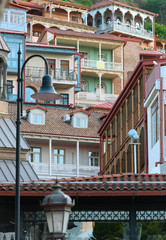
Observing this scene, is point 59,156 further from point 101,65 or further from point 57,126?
point 101,65

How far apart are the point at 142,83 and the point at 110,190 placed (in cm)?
1461

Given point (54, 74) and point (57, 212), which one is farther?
point (54, 74)

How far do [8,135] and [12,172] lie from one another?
236cm

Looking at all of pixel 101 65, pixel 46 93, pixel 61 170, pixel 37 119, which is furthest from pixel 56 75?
pixel 46 93

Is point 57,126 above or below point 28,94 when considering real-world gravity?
below

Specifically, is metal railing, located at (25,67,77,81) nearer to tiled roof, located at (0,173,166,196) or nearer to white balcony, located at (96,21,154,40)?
white balcony, located at (96,21,154,40)

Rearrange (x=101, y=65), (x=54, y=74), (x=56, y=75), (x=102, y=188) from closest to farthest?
(x=102, y=188) → (x=56, y=75) → (x=54, y=74) → (x=101, y=65)

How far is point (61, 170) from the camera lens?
195 ft

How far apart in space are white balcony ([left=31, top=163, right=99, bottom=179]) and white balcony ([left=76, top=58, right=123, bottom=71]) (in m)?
23.5

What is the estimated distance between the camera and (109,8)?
111 m

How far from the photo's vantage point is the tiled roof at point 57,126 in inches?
2334

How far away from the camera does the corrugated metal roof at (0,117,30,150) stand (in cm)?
2998

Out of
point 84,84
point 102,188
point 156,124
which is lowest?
point 102,188

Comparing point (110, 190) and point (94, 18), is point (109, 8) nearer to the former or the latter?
point (94, 18)
